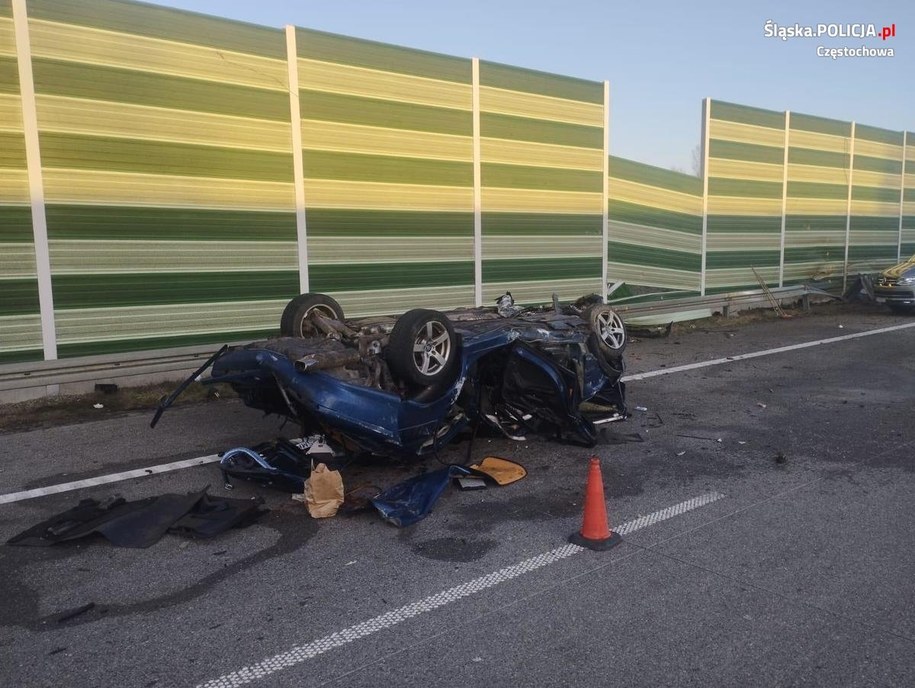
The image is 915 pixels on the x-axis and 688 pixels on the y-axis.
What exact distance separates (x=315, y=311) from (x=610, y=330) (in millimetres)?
2904

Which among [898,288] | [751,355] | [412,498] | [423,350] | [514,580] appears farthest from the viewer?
[898,288]

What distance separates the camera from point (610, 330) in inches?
302

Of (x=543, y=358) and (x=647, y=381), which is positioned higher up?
(x=543, y=358)

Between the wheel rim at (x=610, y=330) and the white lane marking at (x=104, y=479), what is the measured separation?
3802 millimetres

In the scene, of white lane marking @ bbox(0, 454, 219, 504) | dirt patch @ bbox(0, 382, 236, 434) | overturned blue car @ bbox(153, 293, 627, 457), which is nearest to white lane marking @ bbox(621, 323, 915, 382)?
overturned blue car @ bbox(153, 293, 627, 457)

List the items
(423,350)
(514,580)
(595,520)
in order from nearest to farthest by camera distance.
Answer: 1. (514,580)
2. (595,520)
3. (423,350)

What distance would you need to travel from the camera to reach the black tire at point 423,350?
19.1ft

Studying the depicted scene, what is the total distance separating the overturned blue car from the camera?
564cm

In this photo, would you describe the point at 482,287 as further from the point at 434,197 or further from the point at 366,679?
the point at 366,679

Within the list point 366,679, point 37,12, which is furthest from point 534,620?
point 37,12

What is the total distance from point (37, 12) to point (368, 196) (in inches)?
191

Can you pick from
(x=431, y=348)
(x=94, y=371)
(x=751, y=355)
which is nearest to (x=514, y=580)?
(x=431, y=348)

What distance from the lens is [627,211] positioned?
16.1 metres

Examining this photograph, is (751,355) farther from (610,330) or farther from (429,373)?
(429,373)
